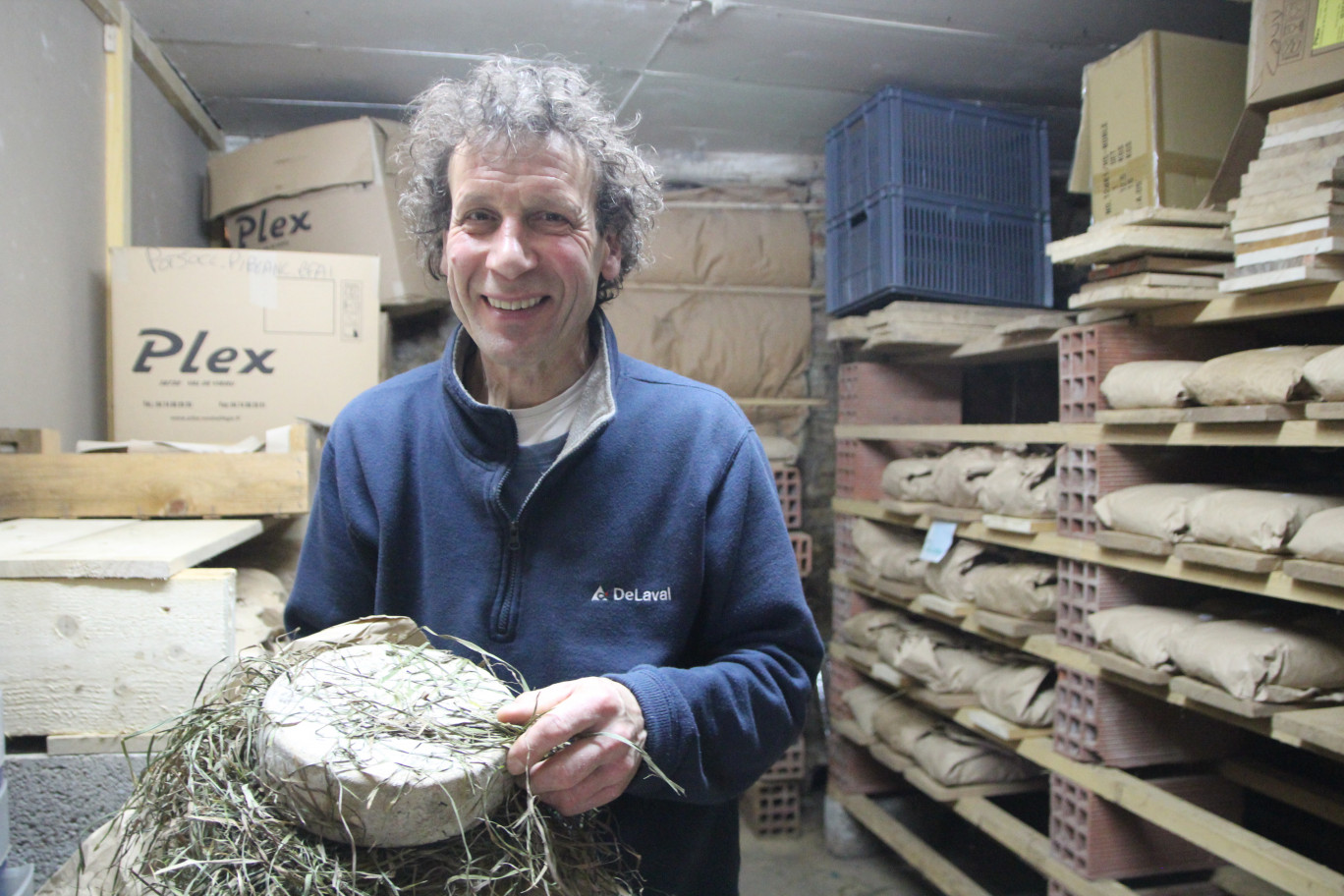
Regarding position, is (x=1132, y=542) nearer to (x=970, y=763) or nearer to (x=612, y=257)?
(x=970, y=763)

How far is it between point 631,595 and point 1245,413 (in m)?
1.32

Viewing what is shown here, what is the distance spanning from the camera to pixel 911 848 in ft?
9.78

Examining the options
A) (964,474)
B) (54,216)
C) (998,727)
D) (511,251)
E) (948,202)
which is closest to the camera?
(511,251)

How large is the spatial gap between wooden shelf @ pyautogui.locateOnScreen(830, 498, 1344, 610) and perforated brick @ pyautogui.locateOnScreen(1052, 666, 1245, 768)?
1.05ft

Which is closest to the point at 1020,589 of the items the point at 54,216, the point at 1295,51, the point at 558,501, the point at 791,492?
the point at 791,492

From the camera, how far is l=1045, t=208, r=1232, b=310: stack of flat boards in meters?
1.92

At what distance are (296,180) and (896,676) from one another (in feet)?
8.89

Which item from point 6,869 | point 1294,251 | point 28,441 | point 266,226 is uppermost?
point 266,226

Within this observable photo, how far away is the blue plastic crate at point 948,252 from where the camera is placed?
2.99 metres

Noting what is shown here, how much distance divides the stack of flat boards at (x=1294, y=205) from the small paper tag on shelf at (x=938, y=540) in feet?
3.93

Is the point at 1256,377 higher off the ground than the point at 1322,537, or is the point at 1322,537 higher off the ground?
the point at 1256,377

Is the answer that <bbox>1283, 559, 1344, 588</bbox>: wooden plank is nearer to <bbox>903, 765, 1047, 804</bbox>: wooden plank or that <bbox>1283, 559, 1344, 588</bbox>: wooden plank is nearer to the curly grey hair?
the curly grey hair

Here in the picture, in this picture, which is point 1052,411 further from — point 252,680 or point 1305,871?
point 252,680

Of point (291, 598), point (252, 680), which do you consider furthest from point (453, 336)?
point (252, 680)
